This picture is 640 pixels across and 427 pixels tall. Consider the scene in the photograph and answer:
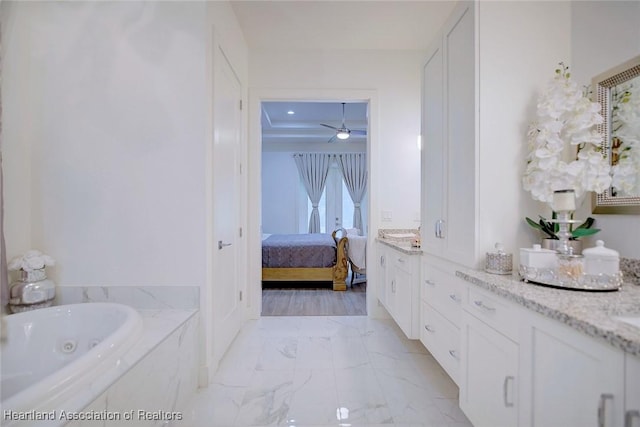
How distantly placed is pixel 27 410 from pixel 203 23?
1977 mm

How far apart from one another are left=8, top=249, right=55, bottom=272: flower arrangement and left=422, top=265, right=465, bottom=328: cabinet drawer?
91.2 inches

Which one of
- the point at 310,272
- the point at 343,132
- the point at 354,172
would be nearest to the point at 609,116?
the point at 310,272

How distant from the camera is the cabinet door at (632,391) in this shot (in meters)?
0.65

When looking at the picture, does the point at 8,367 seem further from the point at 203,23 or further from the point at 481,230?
the point at 481,230

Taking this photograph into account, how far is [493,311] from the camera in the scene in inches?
45.4

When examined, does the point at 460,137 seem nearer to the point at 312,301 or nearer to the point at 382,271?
the point at 382,271

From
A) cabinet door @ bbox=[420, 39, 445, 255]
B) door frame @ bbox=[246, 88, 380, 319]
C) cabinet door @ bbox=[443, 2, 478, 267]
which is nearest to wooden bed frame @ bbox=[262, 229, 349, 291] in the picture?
door frame @ bbox=[246, 88, 380, 319]

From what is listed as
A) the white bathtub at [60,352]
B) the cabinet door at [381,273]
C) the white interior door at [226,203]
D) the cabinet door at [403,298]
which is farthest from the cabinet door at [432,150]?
the white bathtub at [60,352]

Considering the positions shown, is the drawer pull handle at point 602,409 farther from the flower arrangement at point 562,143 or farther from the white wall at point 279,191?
the white wall at point 279,191

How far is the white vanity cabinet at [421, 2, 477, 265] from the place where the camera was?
4.84 feet

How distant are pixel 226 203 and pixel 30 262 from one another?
116 cm

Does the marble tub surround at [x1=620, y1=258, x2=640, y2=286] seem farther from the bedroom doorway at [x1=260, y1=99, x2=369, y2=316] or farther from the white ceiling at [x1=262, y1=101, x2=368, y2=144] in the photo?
the bedroom doorway at [x1=260, y1=99, x2=369, y2=316]

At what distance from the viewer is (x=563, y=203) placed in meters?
1.16

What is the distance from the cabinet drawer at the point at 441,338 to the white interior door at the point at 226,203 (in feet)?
4.71
